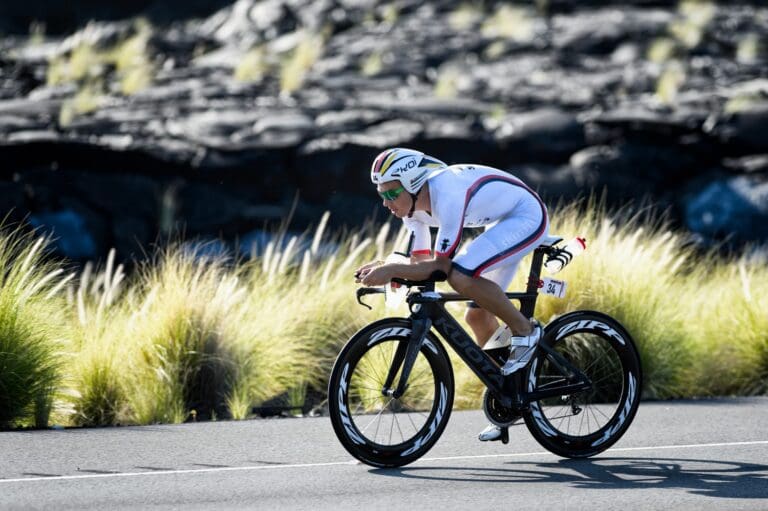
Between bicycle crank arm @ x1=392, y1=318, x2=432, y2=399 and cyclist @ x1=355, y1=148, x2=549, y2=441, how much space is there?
271 millimetres

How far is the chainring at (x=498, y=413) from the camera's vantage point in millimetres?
7590

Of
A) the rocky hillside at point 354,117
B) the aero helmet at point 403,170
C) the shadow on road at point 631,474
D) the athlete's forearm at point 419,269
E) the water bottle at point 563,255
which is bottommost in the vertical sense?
the shadow on road at point 631,474

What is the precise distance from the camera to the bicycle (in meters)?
7.21

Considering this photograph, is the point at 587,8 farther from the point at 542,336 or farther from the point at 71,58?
the point at 542,336

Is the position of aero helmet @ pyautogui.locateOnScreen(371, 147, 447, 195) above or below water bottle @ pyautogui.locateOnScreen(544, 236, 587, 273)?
above

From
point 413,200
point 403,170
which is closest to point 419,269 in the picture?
point 413,200

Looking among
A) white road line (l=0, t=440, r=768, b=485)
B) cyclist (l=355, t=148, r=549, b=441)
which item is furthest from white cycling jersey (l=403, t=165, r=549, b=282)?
white road line (l=0, t=440, r=768, b=485)

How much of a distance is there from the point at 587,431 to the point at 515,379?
80cm

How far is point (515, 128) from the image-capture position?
2120cm

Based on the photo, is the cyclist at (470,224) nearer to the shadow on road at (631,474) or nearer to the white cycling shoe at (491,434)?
the white cycling shoe at (491,434)

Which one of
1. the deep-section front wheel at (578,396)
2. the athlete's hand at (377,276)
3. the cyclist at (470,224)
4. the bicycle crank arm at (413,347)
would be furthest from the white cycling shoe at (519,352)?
the athlete's hand at (377,276)

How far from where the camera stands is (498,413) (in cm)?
761

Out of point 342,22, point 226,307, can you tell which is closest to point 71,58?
point 342,22

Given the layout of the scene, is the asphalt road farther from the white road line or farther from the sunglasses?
the sunglasses
